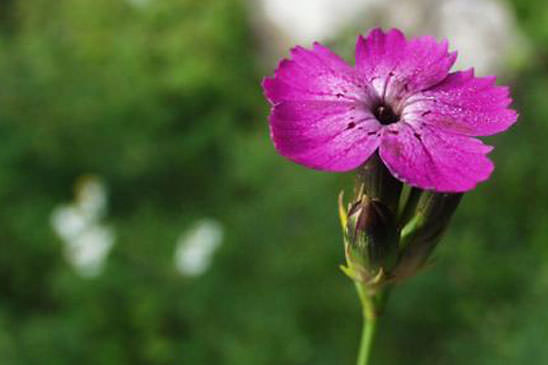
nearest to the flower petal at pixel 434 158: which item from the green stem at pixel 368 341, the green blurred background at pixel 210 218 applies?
the green stem at pixel 368 341

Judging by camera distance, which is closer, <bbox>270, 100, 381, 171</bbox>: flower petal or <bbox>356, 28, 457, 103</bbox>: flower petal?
<bbox>270, 100, 381, 171</bbox>: flower petal

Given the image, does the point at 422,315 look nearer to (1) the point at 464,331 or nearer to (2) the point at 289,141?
(1) the point at 464,331

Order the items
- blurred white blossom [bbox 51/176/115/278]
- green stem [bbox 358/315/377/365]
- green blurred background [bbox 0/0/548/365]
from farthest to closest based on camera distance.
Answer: blurred white blossom [bbox 51/176/115/278] → green blurred background [bbox 0/0/548/365] → green stem [bbox 358/315/377/365]

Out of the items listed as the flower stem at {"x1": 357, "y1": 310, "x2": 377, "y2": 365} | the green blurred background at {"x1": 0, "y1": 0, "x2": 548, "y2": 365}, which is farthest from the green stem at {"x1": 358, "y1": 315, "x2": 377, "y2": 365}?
the green blurred background at {"x1": 0, "y1": 0, "x2": 548, "y2": 365}

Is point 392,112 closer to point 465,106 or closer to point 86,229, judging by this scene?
point 465,106

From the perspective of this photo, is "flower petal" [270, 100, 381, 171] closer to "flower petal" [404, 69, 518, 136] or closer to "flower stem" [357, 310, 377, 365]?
"flower petal" [404, 69, 518, 136]

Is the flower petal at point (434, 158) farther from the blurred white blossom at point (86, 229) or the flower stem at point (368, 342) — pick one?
the blurred white blossom at point (86, 229)

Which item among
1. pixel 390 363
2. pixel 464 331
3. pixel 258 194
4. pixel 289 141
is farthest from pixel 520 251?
pixel 289 141
